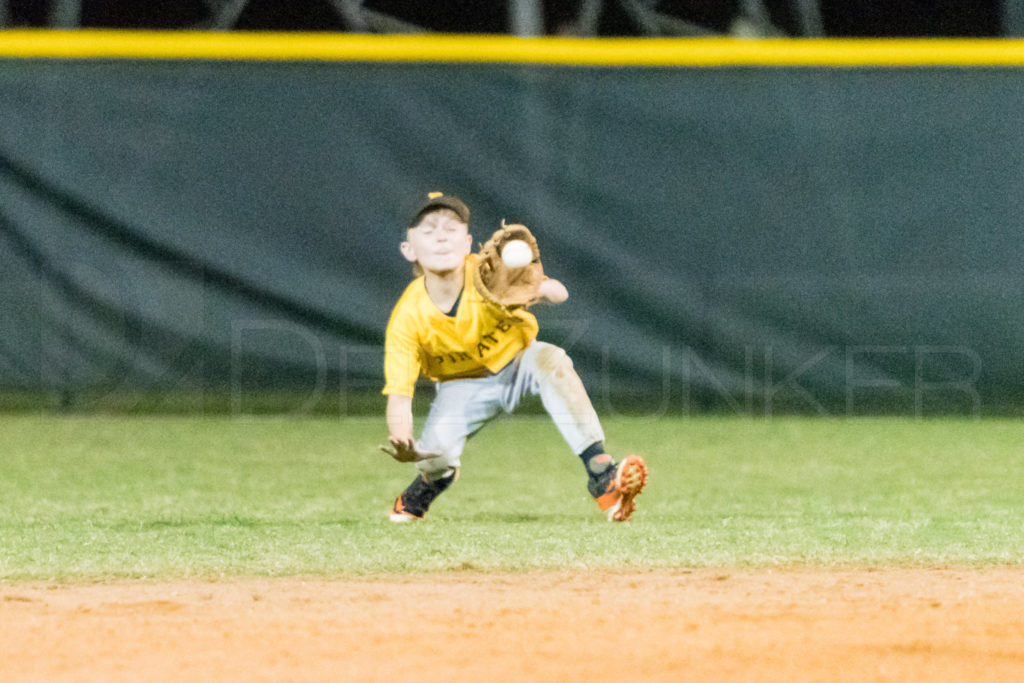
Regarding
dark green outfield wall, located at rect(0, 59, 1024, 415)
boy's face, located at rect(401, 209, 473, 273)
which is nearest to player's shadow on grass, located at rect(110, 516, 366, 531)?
boy's face, located at rect(401, 209, 473, 273)

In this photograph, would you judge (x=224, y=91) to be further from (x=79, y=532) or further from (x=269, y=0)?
(x=79, y=532)

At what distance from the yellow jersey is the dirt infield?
2.78 feet

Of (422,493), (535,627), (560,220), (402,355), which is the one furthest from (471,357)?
(560,220)

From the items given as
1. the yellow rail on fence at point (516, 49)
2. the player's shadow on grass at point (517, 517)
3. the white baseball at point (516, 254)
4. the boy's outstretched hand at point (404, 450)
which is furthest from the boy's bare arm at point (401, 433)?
the yellow rail on fence at point (516, 49)

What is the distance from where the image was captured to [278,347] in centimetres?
635

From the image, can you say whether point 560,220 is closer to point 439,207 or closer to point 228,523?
point 439,207

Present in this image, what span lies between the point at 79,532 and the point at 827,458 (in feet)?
9.88

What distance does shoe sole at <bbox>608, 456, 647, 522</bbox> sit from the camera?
354 cm

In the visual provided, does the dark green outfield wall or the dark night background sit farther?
the dark night background

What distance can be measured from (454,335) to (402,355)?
17 cm

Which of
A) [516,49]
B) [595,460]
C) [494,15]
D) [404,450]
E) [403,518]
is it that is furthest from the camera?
[494,15]

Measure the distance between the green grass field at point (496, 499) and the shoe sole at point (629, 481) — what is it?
0.05 m

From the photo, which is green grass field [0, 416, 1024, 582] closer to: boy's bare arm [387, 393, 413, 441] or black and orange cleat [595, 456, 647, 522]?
black and orange cleat [595, 456, 647, 522]

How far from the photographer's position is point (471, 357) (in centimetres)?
378
